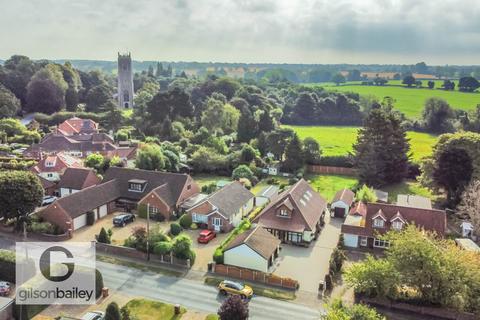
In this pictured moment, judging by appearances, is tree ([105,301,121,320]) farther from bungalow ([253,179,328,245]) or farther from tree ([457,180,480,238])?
tree ([457,180,480,238])

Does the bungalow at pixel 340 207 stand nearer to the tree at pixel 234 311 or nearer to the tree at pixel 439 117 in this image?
the tree at pixel 234 311

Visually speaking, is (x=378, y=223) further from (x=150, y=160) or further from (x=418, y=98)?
(x=418, y=98)

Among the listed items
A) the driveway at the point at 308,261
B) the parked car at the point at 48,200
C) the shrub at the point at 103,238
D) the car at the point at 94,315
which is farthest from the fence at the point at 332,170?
the car at the point at 94,315

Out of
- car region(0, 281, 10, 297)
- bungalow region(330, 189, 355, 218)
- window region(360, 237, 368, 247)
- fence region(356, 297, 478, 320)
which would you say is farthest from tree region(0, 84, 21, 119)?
fence region(356, 297, 478, 320)

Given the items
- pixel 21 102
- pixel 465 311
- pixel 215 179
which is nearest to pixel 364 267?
pixel 465 311

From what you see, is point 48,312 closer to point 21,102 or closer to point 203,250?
point 203,250
